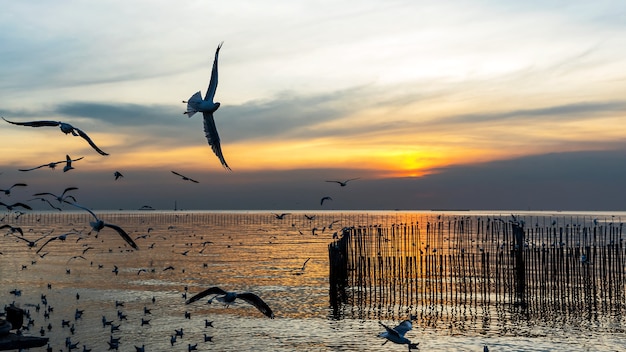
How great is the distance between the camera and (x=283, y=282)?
4850cm

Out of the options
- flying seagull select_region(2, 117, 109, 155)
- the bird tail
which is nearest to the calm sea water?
flying seagull select_region(2, 117, 109, 155)

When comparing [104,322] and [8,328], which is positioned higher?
[8,328]

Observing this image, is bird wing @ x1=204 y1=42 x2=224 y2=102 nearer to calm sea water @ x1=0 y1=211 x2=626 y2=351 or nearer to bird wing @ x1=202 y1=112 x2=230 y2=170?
bird wing @ x1=202 y1=112 x2=230 y2=170

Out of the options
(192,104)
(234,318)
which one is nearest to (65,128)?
(192,104)

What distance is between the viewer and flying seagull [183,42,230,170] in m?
12.3

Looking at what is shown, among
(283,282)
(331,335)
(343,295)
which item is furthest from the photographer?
(283,282)

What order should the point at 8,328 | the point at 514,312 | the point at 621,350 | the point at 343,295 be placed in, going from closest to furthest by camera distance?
1. the point at 8,328
2. the point at 621,350
3. the point at 514,312
4. the point at 343,295

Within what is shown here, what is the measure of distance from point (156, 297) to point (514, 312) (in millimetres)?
22471

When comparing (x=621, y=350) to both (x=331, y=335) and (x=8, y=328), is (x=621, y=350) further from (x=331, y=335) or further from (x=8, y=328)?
(x=8, y=328)

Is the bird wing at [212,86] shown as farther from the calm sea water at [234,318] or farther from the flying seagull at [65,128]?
the calm sea water at [234,318]

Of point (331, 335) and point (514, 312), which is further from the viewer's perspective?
point (514, 312)

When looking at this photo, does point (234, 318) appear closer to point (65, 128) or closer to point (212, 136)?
point (65, 128)

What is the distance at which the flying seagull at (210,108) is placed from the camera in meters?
12.3

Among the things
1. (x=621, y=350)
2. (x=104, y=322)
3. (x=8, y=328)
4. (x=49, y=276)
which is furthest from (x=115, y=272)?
(x=8, y=328)
